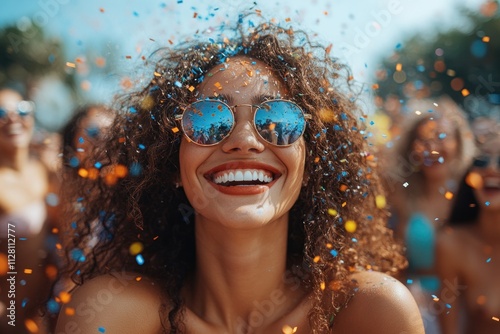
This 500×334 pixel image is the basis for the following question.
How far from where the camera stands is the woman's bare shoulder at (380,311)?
232 cm

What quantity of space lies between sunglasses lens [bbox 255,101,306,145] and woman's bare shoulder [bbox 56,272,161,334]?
836 millimetres

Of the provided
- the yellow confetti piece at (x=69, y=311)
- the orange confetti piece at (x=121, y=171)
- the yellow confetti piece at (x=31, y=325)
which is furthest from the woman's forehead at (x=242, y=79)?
the yellow confetti piece at (x=31, y=325)

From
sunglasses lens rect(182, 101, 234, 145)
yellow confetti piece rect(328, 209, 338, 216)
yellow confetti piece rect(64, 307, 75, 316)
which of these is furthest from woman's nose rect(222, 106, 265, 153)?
yellow confetti piece rect(64, 307, 75, 316)

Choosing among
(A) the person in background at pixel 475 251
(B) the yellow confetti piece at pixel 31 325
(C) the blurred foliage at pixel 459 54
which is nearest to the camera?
(B) the yellow confetti piece at pixel 31 325

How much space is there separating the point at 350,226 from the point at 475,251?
156cm

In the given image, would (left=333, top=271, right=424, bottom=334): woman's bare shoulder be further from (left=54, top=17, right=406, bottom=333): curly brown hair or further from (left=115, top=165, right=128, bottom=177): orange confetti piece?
(left=115, top=165, right=128, bottom=177): orange confetti piece

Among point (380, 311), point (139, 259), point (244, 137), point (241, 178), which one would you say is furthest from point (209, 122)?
point (380, 311)

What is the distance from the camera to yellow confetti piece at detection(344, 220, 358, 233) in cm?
275

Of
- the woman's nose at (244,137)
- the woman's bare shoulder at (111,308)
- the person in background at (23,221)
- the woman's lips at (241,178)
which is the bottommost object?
the person in background at (23,221)

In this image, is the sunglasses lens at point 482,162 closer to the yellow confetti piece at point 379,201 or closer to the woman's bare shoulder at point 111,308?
the yellow confetti piece at point 379,201

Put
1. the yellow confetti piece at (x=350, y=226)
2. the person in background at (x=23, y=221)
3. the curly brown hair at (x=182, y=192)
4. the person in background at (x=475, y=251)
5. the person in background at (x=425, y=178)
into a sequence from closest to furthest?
the curly brown hair at (x=182, y=192) → the yellow confetti piece at (x=350, y=226) → the person in background at (x=23, y=221) → the person in background at (x=475, y=251) → the person in background at (x=425, y=178)

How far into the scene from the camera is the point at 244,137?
2.27 metres

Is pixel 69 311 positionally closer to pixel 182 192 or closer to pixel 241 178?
pixel 182 192

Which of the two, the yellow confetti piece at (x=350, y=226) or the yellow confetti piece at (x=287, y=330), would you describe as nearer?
the yellow confetti piece at (x=287, y=330)
